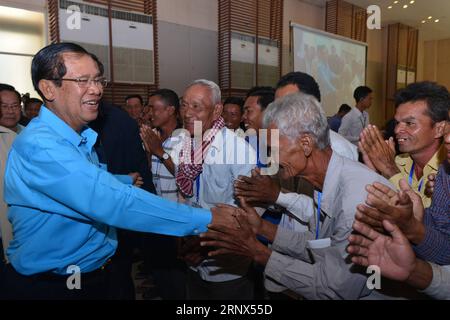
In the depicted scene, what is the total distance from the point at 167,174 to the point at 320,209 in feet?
4.91

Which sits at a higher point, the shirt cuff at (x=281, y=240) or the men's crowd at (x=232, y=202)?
the men's crowd at (x=232, y=202)

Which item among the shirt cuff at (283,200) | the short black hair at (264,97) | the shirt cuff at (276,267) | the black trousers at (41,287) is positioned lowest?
the black trousers at (41,287)

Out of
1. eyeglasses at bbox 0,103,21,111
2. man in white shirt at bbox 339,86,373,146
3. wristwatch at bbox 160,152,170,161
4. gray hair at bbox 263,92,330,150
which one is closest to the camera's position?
gray hair at bbox 263,92,330,150

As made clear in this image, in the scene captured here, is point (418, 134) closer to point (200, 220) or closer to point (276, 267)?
point (276, 267)

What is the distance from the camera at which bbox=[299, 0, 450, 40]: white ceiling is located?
10.1m

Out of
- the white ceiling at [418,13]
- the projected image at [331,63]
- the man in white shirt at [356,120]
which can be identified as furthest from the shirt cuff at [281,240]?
the white ceiling at [418,13]

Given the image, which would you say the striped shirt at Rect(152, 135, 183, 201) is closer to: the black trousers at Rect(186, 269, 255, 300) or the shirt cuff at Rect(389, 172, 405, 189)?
the black trousers at Rect(186, 269, 255, 300)

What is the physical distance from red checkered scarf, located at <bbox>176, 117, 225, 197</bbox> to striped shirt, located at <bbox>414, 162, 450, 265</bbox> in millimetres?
1294

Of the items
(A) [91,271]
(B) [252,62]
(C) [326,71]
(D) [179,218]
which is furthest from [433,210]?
(C) [326,71]

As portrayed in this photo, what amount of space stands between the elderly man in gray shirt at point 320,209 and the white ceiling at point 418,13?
9.23 meters

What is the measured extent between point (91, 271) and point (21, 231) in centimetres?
32

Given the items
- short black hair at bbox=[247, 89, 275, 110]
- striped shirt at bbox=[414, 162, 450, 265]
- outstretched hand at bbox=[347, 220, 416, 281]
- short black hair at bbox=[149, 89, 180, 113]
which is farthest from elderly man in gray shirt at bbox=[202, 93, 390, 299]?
short black hair at bbox=[149, 89, 180, 113]

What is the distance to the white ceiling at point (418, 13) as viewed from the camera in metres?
10.1

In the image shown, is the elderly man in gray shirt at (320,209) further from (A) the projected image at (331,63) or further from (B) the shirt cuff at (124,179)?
(A) the projected image at (331,63)
